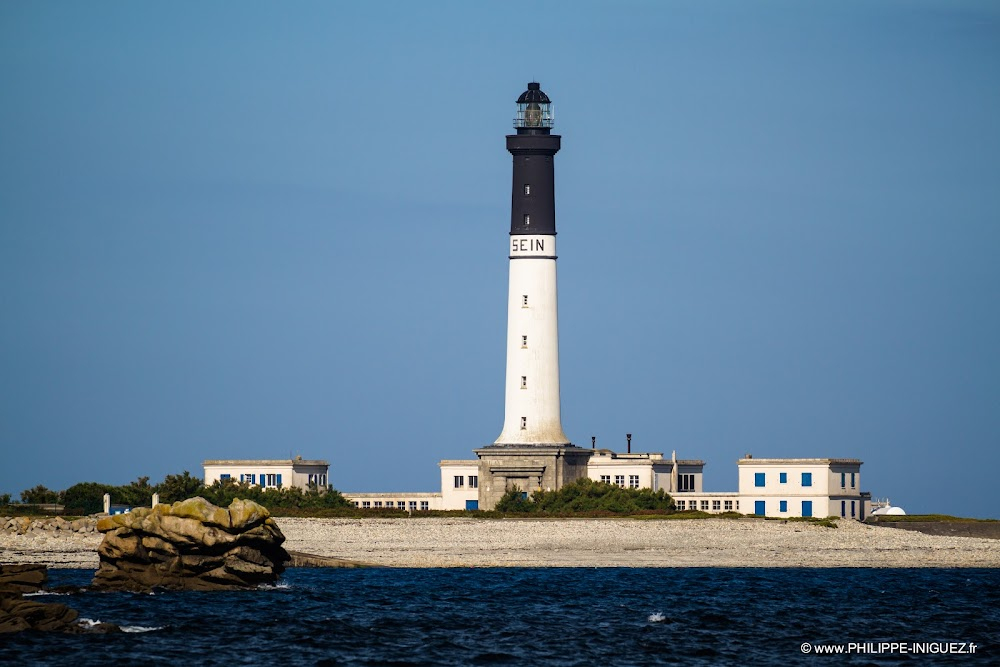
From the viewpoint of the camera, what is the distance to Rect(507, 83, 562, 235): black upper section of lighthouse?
88.1m

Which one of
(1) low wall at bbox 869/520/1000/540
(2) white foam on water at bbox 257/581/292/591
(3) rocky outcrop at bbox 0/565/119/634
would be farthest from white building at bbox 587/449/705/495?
(3) rocky outcrop at bbox 0/565/119/634

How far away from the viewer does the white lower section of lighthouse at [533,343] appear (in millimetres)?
88000

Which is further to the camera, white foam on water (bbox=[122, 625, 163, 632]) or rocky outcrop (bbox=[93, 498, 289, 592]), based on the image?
rocky outcrop (bbox=[93, 498, 289, 592])

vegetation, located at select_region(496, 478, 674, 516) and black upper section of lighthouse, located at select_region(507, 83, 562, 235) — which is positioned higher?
black upper section of lighthouse, located at select_region(507, 83, 562, 235)

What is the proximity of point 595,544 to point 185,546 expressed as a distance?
2374 centimetres

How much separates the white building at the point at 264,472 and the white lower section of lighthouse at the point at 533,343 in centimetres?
1209

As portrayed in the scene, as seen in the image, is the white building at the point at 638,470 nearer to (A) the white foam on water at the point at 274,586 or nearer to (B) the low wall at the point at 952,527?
(B) the low wall at the point at 952,527

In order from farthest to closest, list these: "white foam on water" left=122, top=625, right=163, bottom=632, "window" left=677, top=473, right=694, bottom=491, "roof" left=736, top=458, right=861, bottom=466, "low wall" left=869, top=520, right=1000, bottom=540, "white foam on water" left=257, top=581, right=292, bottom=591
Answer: "window" left=677, top=473, right=694, bottom=491, "roof" left=736, top=458, right=861, bottom=466, "low wall" left=869, top=520, right=1000, bottom=540, "white foam on water" left=257, top=581, right=292, bottom=591, "white foam on water" left=122, top=625, right=163, bottom=632

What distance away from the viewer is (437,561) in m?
68.1

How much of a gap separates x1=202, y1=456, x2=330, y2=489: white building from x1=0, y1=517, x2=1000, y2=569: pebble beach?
15.6m

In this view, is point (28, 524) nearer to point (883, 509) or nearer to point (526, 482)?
point (526, 482)

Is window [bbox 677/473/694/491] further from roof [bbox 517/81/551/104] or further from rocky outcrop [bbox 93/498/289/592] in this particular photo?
rocky outcrop [bbox 93/498/289/592]

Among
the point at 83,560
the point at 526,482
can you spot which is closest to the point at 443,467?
the point at 526,482

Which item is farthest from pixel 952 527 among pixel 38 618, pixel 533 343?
pixel 38 618
